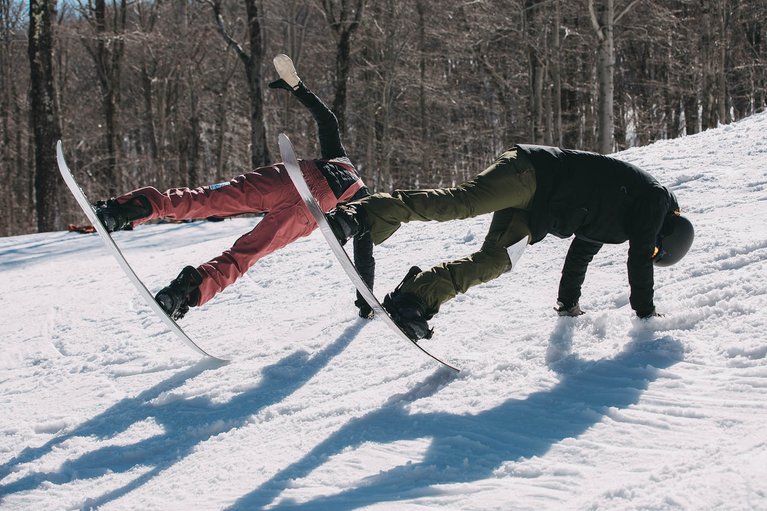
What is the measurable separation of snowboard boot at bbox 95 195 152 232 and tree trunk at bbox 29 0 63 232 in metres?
9.96

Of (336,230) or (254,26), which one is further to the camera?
(254,26)

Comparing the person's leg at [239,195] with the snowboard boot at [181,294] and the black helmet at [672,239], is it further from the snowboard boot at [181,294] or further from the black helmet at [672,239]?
the black helmet at [672,239]

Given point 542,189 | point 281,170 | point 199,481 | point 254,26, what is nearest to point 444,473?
point 199,481

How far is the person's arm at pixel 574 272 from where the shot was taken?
4180mm

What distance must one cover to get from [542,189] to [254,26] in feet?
40.2

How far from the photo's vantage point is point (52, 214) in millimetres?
13273

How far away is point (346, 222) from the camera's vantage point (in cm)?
326

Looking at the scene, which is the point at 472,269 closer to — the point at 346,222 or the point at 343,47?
the point at 346,222

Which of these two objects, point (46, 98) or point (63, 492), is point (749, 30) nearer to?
point (46, 98)

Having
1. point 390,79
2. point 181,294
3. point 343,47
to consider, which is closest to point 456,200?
point 181,294

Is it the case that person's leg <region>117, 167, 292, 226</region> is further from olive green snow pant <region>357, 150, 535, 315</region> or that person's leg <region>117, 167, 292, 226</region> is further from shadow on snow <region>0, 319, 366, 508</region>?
olive green snow pant <region>357, 150, 535, 315</region>

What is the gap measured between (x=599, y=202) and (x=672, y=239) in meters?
0.55

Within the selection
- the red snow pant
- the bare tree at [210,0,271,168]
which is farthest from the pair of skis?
the bare tree at [210,0,271,168]

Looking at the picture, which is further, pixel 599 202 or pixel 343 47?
pixel 343 47
